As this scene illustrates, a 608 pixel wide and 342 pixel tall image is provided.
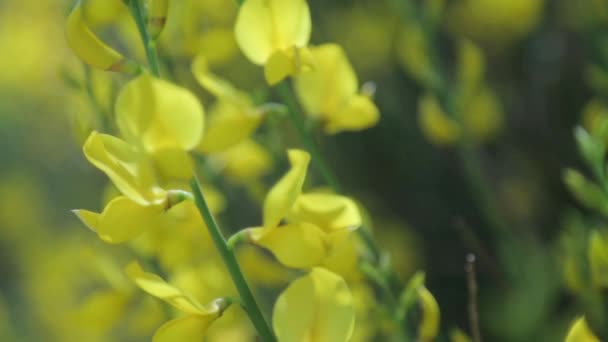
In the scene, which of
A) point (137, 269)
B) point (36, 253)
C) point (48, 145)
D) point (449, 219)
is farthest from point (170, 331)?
point (48, 145)

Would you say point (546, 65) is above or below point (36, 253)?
above

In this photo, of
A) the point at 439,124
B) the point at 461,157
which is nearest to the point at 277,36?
the point at 439,124

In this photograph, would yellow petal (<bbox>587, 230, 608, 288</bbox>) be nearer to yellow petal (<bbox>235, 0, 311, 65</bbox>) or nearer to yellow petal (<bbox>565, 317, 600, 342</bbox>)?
yellow petal (<bbox>565, 317, 600, 342</bbox>)

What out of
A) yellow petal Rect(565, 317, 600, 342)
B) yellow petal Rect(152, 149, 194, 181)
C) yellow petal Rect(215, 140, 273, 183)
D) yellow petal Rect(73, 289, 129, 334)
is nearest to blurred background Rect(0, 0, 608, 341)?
yellow petal Rect(215, 140, 273, 183)

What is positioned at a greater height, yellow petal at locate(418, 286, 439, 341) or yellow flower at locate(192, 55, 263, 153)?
yellow flower at locate(192, 55, 263, 153)

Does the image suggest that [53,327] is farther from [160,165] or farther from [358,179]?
[160,165]

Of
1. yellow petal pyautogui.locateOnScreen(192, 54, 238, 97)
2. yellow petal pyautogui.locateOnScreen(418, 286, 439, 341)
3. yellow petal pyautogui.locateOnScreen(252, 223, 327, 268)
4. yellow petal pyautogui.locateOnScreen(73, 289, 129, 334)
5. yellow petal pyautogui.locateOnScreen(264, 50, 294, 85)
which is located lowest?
yellow petal pyautogui.locateOnScreen(73, 289, 129, 334)
